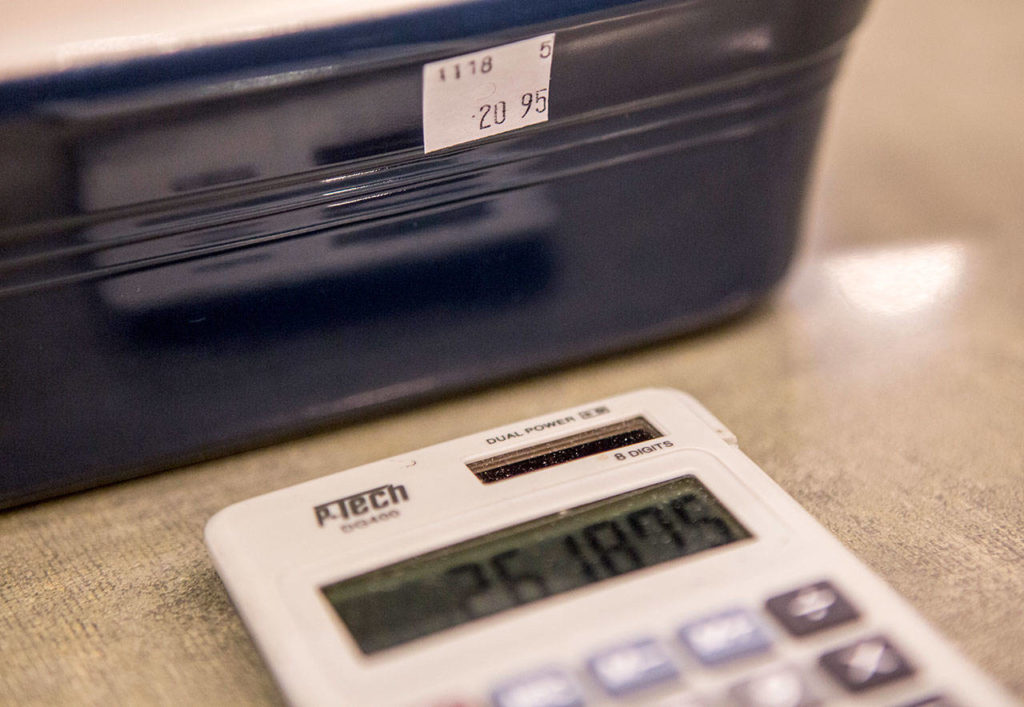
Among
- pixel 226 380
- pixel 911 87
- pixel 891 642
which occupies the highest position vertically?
A: pixel 911 87

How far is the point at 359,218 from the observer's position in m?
0.32

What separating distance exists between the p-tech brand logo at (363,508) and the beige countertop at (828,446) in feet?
0.13

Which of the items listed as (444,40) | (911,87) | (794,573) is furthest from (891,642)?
(911,87)

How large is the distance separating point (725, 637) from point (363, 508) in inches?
4.3

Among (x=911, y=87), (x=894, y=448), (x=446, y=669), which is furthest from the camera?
Result: (x=911, y=87)

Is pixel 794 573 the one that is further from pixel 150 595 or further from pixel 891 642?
pixel 150 595

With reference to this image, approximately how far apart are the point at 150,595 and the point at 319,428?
85 millimetres

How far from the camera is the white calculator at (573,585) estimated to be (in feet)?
0.82

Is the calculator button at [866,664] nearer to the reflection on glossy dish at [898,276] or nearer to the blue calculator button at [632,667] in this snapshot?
the blue calculator button at [632,667]

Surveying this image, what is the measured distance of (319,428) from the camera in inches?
14.7

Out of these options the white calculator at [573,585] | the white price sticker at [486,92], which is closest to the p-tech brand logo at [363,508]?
the white calculator at [573,585]

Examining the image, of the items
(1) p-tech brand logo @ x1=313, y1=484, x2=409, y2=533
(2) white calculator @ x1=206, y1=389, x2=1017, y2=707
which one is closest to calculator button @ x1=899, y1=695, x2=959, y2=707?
(2) white calculator @ x1=206, y1=389, x2=1017, y2=707

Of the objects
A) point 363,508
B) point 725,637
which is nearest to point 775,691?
point 725,637

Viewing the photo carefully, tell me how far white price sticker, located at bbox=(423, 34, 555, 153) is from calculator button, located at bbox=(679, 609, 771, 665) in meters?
0.16
